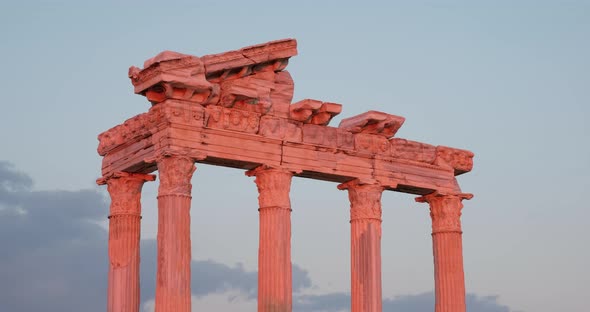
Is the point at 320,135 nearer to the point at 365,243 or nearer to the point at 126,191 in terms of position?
the point at 365,243

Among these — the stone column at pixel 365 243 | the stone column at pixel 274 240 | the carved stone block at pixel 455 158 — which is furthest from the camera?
the carved stone block at pixel 455 158

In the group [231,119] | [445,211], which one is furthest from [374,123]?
[231,119]

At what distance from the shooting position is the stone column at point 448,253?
4716 cm

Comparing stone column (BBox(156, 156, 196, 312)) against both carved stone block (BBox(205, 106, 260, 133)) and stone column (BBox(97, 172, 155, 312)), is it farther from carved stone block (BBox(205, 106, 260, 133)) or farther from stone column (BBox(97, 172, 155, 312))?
stone column (BBox(97, 172, 155, 312))

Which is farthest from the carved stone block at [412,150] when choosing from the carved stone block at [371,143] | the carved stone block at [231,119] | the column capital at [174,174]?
the column capital at [174,174]

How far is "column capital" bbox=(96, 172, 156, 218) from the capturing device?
4269 cm

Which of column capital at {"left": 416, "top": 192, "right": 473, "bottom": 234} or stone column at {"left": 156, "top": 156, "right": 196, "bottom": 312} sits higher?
column capital at {"left": 416, "top": 192, "right": 473, "bottom": 234}

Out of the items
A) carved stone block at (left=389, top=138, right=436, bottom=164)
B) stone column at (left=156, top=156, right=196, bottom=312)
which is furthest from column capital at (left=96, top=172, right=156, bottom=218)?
carved stone block at (left=389, top=138, right=436, bottom=164)

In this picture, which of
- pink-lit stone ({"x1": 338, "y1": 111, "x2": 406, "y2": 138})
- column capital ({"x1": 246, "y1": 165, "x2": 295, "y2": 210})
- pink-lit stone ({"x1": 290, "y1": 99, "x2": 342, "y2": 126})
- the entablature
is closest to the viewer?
the entablature

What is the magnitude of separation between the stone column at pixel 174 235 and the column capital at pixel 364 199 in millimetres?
7178

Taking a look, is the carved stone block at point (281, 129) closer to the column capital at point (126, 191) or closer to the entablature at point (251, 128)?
the entablature at point (251, 128)

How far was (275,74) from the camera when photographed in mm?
42812

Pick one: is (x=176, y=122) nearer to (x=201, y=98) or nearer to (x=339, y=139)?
(x=201, y=98)

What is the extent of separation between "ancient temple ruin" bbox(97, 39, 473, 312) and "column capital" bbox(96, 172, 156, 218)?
0.11 ft
